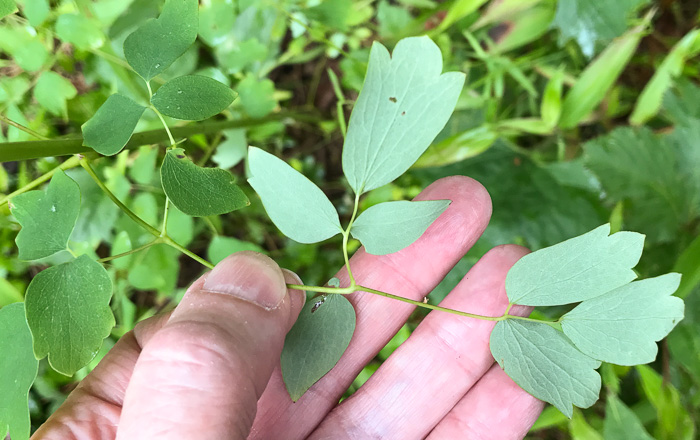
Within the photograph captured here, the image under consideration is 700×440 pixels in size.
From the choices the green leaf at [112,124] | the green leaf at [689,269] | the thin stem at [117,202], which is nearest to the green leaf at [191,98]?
the green leaf at [112,124]

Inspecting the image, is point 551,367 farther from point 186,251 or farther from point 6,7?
point 6,7

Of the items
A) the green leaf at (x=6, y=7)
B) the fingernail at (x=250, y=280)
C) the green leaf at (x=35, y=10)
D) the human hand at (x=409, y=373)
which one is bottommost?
the human hand at (x=409, y=373)

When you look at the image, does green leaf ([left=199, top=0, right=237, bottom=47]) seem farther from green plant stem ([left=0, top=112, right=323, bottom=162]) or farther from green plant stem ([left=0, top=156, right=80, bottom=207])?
green plant stem ([left=0, top=156, right=80, bottom=207])

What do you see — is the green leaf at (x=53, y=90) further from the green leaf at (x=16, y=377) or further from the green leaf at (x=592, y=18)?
the green leaf at (x=592, y=18)

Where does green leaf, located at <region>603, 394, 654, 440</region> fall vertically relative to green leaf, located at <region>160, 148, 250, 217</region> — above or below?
below

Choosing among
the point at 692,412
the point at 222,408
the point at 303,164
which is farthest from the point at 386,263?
the point at 692,412

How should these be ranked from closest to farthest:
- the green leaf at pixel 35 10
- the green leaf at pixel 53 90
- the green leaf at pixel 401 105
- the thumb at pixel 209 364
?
the thumb at pixel 209 364 < the green leaf at pixel 401 105 < the green leaf at pixel 35 10 < the green leaf at pixel 53 90

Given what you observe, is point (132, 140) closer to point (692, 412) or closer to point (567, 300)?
point (567, 300)

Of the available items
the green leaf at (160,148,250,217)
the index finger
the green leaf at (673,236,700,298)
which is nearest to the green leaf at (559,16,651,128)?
the green leaf at (673,236,700,298)
